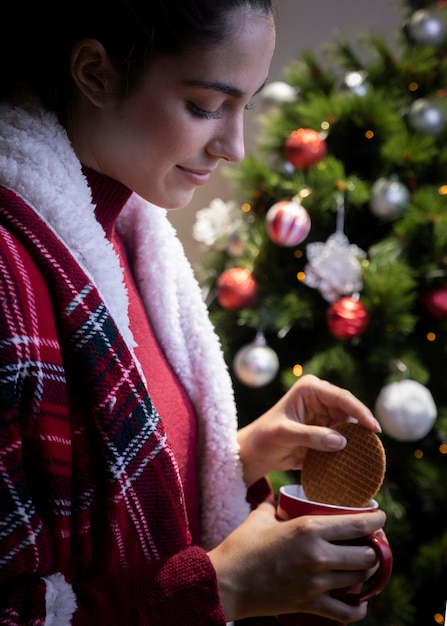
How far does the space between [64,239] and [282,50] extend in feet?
5.30

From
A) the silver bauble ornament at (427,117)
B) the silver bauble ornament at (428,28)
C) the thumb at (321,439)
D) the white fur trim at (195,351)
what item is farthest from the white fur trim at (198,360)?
the silver bauble ornament at (428,28)

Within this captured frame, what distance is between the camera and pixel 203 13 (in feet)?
2.28

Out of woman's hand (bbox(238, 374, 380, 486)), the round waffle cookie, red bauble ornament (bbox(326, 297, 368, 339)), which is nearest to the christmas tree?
red bauble ornament (bbox(326, 297, 368, 339))

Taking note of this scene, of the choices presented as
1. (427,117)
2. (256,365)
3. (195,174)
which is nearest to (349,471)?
(195,174)

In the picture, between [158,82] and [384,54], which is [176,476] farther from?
[384,54]

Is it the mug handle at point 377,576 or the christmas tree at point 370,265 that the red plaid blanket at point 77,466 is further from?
the christmas tree at point 370,265

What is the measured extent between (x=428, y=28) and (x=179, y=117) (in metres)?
1.14

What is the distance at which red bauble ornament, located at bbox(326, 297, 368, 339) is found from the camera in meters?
1.52

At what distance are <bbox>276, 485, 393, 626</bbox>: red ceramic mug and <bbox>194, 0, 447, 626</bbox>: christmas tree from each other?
30.4 inches

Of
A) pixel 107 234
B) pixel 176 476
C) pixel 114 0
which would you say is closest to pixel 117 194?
pixel 107 234

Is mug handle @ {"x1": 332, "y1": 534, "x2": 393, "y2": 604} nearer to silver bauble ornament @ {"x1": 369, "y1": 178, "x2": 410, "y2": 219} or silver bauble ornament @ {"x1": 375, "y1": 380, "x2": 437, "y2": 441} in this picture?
silver bauble ornament @ {"x1": 375, "y1": 380, "x2": 437, "y2": 441}

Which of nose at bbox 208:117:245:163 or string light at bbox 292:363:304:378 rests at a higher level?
nose at bbox 208:117:245:163

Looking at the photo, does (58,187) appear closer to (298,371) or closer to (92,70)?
(92,70)

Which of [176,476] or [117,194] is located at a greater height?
[117,194]
